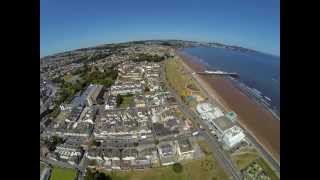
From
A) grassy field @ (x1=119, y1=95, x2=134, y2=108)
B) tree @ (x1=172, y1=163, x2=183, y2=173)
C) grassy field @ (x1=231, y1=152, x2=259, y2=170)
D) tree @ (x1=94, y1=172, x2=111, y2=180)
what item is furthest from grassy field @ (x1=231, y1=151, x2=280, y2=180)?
grassy field @ (x1=119, y1=95, x2=134, y2=108)

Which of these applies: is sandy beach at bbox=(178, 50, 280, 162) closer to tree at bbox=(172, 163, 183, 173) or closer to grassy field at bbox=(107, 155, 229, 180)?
grassy field at bbox=(107, 155, 229, 180)

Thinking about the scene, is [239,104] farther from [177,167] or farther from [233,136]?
[177,167]

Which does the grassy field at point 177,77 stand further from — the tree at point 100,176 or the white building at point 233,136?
the tree at point 100,176

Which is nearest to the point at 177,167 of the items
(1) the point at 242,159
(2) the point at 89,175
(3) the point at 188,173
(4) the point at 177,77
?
(3) the point at 188,173

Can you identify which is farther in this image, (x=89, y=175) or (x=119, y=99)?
(x=119, y=99)

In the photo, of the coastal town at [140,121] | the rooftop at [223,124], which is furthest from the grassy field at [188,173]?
the rooftop at [223,124]
